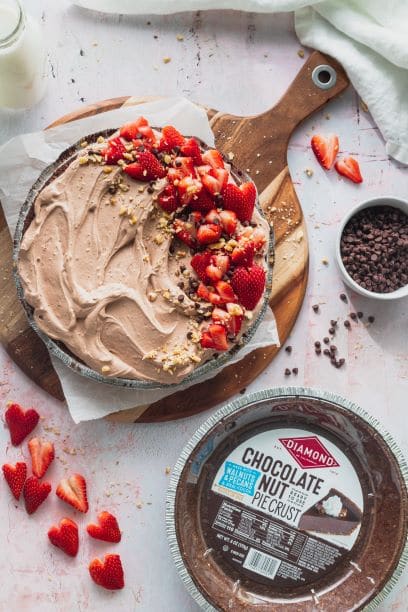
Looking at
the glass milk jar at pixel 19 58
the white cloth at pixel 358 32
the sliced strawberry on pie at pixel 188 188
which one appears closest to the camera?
the sliced strawberry on pie at pixel 188 188

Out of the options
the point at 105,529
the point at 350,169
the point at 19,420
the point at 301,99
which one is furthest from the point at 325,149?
the point at 105,529

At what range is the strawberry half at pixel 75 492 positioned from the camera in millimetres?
3758

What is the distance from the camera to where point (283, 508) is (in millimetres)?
3717

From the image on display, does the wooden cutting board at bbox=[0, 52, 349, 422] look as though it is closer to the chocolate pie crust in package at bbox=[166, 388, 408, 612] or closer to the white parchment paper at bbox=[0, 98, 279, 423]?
the white parchment paper at bbox=[0, 98, 279, 423]

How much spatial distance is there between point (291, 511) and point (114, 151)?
5.51 ft

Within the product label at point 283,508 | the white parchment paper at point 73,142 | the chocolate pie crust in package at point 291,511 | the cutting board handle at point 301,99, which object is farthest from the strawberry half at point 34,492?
the cutting board handle at point 301,99

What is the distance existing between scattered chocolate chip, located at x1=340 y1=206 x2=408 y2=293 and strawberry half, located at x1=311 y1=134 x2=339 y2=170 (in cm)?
30

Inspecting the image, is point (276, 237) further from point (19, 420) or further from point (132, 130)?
point (19, 420)

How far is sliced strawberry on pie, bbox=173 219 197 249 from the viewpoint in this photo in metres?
3.36

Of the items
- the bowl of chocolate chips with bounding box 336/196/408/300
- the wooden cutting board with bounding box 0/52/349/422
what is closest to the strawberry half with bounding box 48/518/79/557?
the wooden cutting board with bounding box 0/52/349/422

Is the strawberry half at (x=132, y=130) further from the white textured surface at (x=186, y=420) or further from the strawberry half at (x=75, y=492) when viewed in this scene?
the strawberry half at (x=75, y=492)

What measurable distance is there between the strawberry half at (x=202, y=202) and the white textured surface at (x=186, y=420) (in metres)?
0.66

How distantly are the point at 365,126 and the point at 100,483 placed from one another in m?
1.98

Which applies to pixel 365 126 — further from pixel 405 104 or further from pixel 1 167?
pixel 1 167
